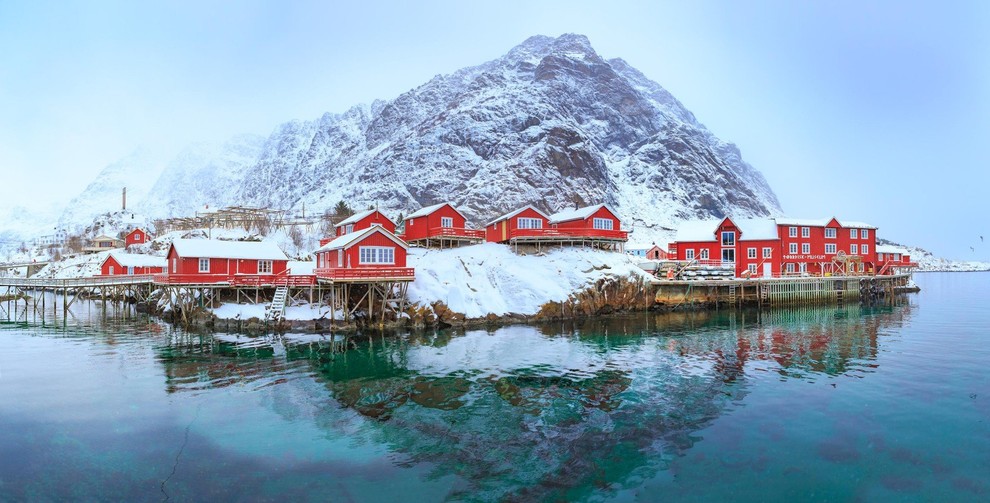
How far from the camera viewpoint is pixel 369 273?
4281 cm

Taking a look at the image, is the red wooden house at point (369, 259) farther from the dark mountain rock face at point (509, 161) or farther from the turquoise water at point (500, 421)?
the dark mountain rock face at point (509, 161)

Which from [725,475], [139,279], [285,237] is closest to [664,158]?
[285,237]

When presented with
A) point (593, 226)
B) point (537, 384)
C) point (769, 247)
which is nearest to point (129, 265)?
point (593, 226)

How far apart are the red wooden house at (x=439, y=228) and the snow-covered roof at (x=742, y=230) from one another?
32550 millimetres

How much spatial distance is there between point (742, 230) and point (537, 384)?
197 ft

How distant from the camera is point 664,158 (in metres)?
173

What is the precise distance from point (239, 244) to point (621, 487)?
52.7 meters

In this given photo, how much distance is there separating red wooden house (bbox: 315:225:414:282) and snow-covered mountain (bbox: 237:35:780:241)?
7128cm

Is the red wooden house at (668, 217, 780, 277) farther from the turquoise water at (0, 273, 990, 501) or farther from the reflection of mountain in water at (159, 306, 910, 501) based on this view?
the turquoise water at (0, 273, 990, 501)

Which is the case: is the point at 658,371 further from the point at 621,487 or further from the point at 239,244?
the point at 239,244

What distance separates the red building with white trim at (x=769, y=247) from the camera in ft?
232

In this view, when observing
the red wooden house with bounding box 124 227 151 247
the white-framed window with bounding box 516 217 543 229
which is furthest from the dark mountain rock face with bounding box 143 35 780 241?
the white-framed window with bounding box 516 217 543 229

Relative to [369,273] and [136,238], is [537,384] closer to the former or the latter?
[369,273]

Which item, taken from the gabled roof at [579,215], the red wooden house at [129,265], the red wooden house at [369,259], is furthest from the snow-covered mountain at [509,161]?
the red wooden house at [369,259]
